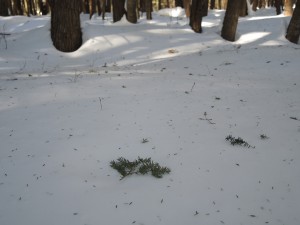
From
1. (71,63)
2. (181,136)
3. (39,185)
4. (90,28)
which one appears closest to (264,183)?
(181,136)

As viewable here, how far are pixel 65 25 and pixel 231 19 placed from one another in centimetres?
552

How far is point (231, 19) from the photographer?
34.0 ft

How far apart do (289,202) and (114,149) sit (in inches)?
71.8

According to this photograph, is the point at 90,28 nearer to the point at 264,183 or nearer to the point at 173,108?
the point at 173,108

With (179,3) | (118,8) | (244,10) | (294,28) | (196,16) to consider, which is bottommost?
(179,3)

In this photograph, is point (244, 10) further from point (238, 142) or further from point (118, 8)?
point (238, 142)

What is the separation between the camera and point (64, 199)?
2592mm

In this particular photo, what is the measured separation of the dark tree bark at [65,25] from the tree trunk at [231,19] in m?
4.94

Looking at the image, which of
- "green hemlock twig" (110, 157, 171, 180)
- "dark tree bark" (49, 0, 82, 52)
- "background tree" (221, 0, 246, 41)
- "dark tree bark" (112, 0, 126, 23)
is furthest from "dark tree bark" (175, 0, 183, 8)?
"green hemlock twig" (110, 157, 171, 180)

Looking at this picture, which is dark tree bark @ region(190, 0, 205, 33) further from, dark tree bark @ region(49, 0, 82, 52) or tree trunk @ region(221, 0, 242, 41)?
dark tree bark @ region(49, 0, 82, 52)

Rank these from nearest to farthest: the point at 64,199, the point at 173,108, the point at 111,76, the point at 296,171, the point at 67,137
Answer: the point at 64,199
the point at 296,171
the point at 67,137
the point at 173,108
the point at 111,76

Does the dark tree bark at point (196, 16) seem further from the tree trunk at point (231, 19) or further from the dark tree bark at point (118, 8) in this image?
the dark tree bark at point (118, 8)

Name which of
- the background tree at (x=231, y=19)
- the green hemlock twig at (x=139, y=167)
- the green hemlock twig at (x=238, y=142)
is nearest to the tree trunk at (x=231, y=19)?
the background tree at (x=231, y=19)

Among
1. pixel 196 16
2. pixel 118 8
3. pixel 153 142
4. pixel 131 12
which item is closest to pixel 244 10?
pixel 196 16
